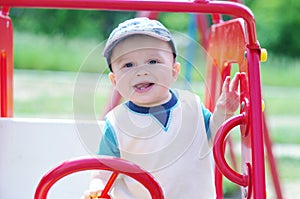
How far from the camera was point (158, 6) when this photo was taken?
1489 millimetres

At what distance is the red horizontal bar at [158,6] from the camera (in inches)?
57.8

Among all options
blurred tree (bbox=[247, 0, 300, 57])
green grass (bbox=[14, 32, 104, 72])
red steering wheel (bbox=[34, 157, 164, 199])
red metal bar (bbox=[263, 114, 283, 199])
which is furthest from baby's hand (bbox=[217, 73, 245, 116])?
blurred tree (bbox=[247, 0, 300, 57])

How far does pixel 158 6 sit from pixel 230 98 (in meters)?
0.27

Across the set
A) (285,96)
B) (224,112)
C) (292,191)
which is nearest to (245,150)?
(224,112)

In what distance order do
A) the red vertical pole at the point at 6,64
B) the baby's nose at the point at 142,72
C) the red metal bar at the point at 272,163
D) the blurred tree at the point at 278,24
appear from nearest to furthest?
the baby's nose at the point at 142,72 → the red vertical pole at the point at 6,64 → the red metal bar at the point at 272,163 → the blurred tree at the point at 278,24

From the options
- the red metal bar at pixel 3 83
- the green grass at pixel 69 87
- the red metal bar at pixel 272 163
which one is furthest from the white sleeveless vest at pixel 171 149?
the green grass at pixel 69 87

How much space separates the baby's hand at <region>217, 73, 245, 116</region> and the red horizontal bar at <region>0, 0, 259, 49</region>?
0.12m

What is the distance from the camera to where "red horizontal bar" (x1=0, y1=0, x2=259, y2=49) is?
147cm

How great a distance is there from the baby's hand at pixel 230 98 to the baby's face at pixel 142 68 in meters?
0.14

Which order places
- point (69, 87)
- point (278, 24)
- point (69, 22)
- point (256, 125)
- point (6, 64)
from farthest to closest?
point (278, 24)
point (69, 22)
point (69, 87)
point (6, 64)
point (256, 125)

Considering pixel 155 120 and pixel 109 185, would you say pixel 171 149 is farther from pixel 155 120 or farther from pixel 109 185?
pixel 109 185

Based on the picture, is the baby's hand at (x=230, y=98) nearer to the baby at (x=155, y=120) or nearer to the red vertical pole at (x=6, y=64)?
the baby at (x=155, y=120)

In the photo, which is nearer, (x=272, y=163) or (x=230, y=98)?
(x=230, y=98)

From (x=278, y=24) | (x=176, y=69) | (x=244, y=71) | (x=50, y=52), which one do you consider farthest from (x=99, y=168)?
(x=278, y=24)
